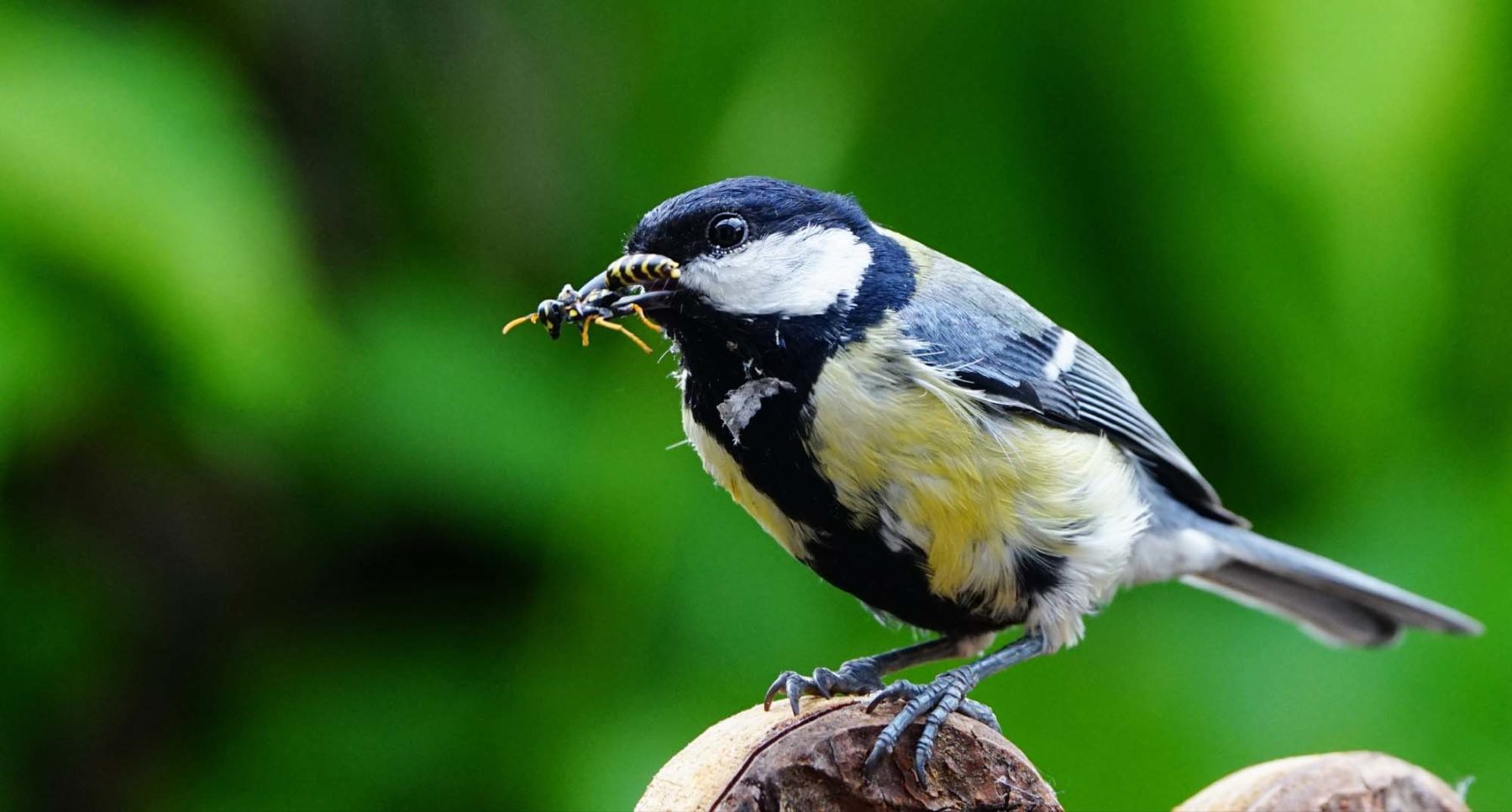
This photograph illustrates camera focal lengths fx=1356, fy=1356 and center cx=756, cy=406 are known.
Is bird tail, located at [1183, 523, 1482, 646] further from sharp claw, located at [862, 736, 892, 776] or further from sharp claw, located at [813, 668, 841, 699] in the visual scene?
sharp claw, located at [862, 736, 892, 776]

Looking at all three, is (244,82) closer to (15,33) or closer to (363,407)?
(15,33)

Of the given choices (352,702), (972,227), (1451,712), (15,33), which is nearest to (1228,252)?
(972,227)

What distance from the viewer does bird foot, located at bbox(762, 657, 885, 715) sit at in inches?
44.9

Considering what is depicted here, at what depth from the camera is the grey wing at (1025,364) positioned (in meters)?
1.25

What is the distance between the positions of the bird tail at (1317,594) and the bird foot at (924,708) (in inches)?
23.7

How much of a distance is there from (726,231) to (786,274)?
65 millimetres

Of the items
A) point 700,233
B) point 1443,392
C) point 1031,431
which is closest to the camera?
point 700,233

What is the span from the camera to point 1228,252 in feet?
Answer: 6.39

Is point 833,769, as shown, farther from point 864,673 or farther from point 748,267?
point 748,267

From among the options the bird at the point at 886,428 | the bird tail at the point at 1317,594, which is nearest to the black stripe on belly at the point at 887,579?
the bird at the point at 886,428

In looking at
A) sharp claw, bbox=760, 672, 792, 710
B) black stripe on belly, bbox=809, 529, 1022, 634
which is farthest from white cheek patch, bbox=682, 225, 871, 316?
sharp claw, bbox=760, 672, 792, 710

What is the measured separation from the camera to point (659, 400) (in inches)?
76.2

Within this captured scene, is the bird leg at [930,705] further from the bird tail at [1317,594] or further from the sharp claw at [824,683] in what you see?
the bird tail at [1317,594]

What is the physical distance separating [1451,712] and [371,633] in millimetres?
1566
